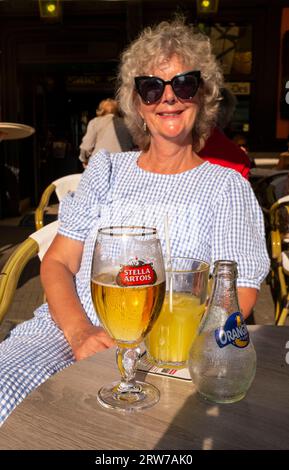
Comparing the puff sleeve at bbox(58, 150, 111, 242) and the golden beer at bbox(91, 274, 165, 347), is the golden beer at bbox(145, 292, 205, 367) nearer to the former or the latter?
the golden beer at bbox(91, 274, 165, 347)

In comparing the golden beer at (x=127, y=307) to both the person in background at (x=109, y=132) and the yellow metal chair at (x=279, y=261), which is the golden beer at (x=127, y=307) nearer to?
the yellow metal chair at (x=279, y=261)

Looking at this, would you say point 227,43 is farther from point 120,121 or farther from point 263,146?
point 120,121

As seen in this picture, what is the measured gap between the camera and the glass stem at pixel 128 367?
0.85 m

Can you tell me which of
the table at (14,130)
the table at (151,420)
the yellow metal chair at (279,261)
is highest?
the table at (14,130)

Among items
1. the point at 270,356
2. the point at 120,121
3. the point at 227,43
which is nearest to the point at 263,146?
the point at 227,43

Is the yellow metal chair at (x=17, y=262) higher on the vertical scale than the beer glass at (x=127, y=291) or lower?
lower

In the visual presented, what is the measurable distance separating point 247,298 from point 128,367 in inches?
26.8

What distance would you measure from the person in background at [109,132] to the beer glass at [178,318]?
17.2 ft

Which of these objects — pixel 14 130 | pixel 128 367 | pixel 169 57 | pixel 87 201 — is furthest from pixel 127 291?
pixel 14 130

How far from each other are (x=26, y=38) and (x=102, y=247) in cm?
758

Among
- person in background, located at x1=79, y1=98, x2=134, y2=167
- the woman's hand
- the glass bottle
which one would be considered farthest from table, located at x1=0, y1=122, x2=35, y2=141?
person in background, located at x1=79, y1=98, x2=134, y2=167

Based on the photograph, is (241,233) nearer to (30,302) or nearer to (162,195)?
(162,195)

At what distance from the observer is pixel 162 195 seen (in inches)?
67.7

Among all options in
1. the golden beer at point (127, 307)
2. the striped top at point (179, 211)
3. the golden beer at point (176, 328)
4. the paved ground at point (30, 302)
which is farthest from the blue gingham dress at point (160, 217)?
the paved ground at point (30, 302)
